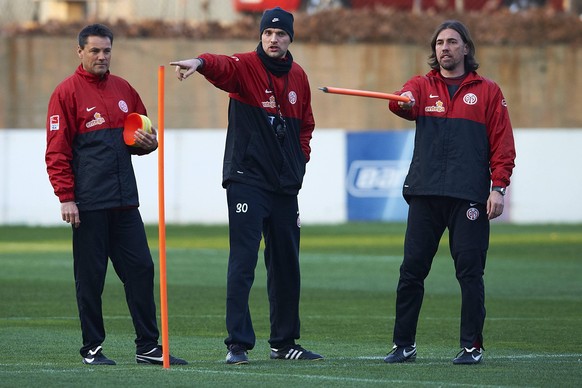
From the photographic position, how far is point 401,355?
30.6ft

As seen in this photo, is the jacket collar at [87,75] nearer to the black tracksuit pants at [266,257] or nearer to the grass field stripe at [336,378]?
the black tracksuit pants at [266,257]

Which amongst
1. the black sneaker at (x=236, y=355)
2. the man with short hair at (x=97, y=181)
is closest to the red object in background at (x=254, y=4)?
the man with short hair at (x=97, y=181)

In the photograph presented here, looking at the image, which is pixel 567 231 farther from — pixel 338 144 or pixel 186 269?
pixel 186 269

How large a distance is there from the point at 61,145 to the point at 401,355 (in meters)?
2.67

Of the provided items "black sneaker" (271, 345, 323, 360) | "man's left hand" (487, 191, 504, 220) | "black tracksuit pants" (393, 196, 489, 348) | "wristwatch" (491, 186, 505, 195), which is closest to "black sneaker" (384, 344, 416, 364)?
"black tracksuit pants" (393, 196, 489, 348)

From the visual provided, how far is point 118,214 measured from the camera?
9.26 metres

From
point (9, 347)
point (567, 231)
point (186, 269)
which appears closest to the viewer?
point (9, 347)

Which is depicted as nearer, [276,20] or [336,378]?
[336,378]

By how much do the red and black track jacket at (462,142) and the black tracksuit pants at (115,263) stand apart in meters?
1.87

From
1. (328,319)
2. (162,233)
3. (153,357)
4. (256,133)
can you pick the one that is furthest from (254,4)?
(162,233)

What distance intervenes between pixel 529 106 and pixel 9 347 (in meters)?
26.1

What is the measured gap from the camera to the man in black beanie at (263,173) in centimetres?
917

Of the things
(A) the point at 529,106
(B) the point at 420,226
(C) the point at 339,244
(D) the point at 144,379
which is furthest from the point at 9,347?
(A) the point at 529,106

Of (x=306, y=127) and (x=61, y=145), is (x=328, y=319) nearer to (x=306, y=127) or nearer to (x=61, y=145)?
(x=306, y=127)
